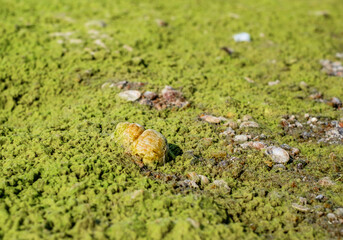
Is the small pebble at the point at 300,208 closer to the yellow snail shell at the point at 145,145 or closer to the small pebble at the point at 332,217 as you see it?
the small pebble at the point at 332,217

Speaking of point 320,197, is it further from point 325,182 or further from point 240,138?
point 240,138

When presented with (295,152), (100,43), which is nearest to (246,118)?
(295,152)

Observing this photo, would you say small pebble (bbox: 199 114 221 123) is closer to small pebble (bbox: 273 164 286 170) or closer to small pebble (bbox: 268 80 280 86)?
small pebble (bbox: 273 164 286 170)

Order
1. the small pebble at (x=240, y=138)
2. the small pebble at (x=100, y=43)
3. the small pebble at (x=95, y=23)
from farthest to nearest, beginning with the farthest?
the small pebble at (x=95, y=23) < the small pebble at (x=100, y=43) < the small pebble at (x=240, y=138)

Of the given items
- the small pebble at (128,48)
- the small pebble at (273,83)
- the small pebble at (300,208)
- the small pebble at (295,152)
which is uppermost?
the small pebble at (128,48)

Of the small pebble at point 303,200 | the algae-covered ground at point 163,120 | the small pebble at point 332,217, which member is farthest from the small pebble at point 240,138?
the small pebble at point 332,217

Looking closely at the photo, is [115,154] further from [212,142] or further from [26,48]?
[26,48]
